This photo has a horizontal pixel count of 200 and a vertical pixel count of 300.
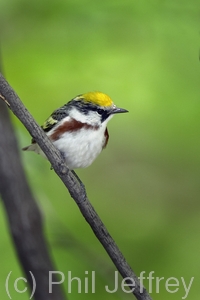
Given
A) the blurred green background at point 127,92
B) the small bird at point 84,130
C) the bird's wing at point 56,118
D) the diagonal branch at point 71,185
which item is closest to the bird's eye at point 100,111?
the small bird at point 84,130

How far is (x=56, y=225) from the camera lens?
99.9 inches

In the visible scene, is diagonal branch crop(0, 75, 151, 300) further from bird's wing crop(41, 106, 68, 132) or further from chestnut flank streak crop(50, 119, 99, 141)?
bird's wing crop(41, 106, 68, 132)

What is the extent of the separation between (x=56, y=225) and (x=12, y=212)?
0.33 meters

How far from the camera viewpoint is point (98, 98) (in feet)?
8.87

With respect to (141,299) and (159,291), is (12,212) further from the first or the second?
(159,291)

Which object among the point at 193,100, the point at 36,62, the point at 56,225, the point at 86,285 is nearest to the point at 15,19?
the point at 36,62

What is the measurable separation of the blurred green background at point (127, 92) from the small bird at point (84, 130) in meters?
0.27

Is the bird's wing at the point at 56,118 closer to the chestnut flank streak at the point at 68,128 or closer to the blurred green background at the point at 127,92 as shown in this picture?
the chestnut flank streak at the point at 68,128

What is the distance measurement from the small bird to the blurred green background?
0.90 feet

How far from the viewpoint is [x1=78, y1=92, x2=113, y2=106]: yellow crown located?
267cm

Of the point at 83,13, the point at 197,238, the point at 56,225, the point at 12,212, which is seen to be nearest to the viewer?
the point at 12,212

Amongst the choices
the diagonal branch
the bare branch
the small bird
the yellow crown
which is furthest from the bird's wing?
the diagonal branch

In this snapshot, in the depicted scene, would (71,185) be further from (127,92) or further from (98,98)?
(127,92)

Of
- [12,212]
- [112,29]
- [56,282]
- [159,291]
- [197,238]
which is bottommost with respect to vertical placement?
[159,291]
